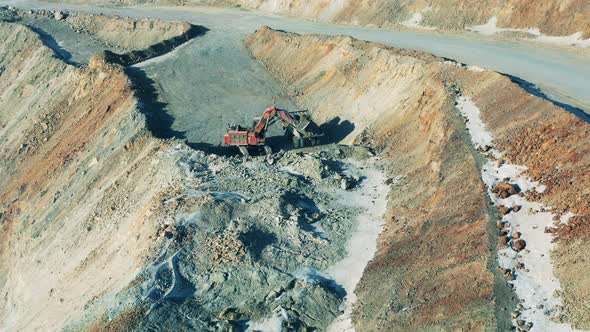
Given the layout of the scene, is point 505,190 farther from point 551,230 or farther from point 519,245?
point 519,245

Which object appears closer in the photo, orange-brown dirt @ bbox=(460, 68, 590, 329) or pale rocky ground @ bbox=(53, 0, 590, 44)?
orange-brown dirt @ bbox=(460, 68, 590, 329)

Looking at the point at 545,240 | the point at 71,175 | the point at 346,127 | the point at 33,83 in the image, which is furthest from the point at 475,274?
the point at 33,83

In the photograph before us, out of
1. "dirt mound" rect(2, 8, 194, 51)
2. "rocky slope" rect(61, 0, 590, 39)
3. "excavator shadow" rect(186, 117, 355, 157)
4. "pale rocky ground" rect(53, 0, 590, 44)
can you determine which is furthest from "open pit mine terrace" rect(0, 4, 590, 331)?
"dirt mound" rect(2, 8, 194, 51)

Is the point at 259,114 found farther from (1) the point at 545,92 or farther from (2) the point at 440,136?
(1) the point at 545,92

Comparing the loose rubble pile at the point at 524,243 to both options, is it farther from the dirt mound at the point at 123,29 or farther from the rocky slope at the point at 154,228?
the dirt mound at the point at 123,29

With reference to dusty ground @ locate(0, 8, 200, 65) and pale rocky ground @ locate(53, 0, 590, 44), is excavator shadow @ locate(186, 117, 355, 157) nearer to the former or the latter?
pale rocky ground @ locate(53, 0, 590, 44)

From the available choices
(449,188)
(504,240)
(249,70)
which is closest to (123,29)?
(249,70)

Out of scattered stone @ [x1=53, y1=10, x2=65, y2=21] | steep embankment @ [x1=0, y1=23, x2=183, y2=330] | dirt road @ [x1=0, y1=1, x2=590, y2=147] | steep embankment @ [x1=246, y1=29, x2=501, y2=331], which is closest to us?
steep embankment @ [x1=246, y1=29, x2=501, y2=331]
